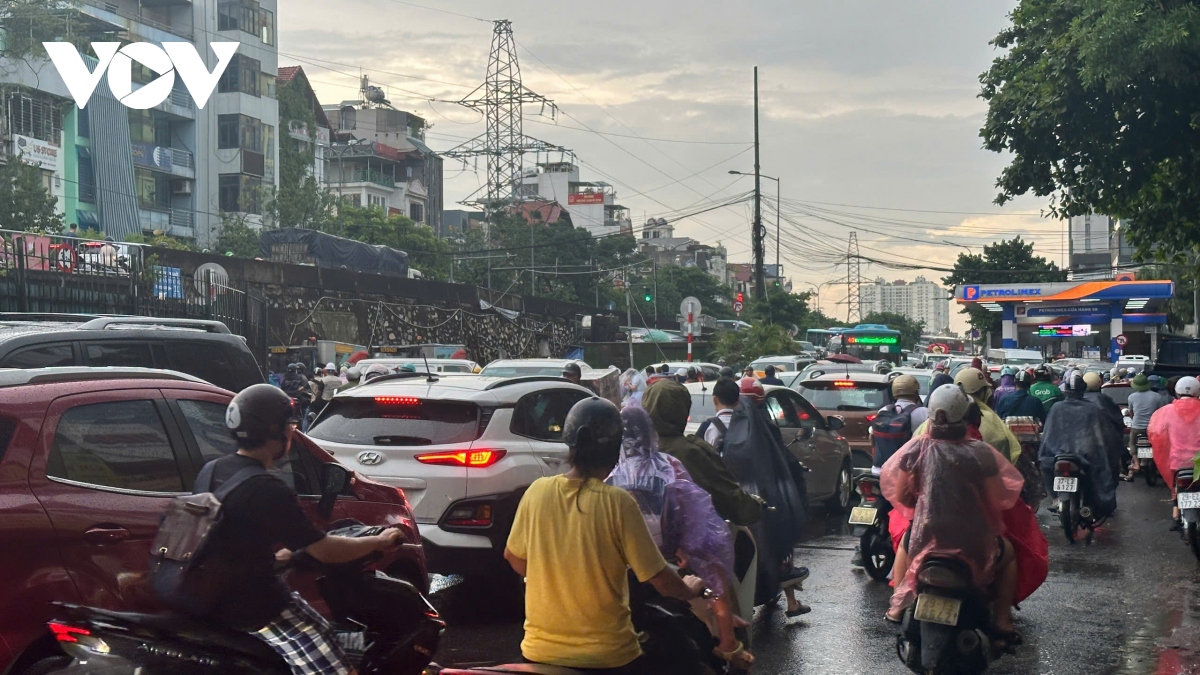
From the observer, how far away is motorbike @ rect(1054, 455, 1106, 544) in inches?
464

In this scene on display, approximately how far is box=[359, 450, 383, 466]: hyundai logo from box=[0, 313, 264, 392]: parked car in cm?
126

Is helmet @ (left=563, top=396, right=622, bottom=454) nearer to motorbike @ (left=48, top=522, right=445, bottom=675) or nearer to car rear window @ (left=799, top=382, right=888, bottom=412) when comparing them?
motorbike @ (left=48, top=522, right=445, bottom=675)

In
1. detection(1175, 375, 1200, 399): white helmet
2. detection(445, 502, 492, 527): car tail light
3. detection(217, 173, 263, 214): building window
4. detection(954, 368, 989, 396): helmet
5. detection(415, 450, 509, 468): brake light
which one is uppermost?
detection(217, 173, 263, 214): building window

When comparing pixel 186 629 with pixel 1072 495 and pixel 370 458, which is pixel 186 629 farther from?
pixel 1072 495

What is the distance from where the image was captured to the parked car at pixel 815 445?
13.2 m

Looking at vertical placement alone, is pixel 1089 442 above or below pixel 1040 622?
above

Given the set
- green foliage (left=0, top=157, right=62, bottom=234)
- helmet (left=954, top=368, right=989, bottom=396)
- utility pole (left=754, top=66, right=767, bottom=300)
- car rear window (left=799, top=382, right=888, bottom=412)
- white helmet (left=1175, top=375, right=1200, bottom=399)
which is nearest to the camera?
helmet (left=954, top=368, right=989, bottom=396)

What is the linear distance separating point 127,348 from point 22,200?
28.1 m

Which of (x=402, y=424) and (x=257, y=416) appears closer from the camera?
(x=257, y=416)

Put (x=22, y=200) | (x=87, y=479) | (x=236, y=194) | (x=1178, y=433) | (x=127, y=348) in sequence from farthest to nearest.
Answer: (x=236, y=194)
(x=22, y=200)
(x=1178, y=433)
(x=127, y=348)
(x=87, y=479)

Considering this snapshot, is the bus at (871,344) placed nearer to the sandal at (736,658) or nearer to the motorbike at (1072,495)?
the motorbike at (1072,495)

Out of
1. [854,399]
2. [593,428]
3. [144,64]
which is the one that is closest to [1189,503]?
[854,399]

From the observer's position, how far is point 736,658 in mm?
4934

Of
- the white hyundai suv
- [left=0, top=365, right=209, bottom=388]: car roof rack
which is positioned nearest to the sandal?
[left=0, top=365, right=209, bottom=388]: car roof rack
